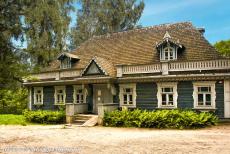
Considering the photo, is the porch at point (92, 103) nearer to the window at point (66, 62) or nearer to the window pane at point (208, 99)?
the window at point (66, 62)

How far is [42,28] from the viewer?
33.9 m

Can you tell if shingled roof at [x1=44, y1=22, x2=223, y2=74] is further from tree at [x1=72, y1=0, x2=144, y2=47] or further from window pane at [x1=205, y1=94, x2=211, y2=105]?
tree at [x1=72, y1=0, x2=144, y2=47]

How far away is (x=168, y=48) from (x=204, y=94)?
14.1ft

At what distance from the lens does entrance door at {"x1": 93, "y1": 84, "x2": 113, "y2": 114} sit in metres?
25.8

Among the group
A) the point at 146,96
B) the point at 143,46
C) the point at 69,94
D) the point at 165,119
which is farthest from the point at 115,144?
the point at 69,94

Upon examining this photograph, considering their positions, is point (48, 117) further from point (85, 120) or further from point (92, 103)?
point (92, 103)

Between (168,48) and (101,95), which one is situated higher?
(168,48)

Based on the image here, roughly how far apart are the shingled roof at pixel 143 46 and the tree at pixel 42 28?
398cm

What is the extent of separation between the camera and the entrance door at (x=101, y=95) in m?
25.8

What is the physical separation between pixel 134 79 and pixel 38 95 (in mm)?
10072

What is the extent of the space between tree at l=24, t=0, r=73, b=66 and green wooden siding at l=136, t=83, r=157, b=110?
13276 mm

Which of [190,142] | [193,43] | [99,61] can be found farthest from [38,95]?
[190,142]

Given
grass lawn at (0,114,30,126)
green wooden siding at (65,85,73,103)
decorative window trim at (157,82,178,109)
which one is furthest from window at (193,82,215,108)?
grass lawn at (0,114,30,126)

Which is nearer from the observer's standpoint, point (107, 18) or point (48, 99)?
point (48, 99)
